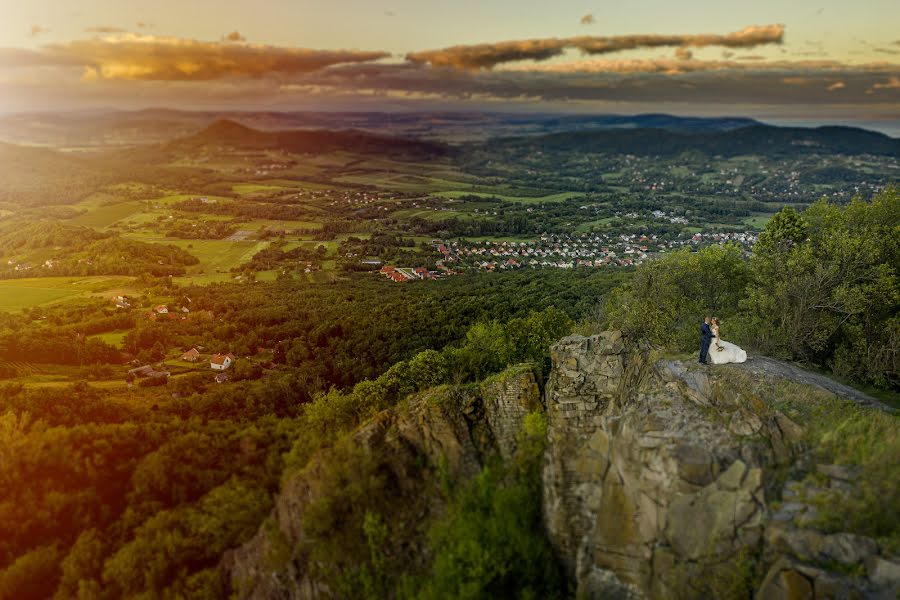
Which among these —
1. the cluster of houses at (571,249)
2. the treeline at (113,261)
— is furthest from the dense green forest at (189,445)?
the cluster of houses at (571,249)

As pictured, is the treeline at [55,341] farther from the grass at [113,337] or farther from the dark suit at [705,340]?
the dark suit at [705,340]

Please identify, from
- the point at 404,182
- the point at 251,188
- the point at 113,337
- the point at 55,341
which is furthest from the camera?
the point at 404,182

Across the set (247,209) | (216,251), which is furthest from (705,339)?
(247,209)

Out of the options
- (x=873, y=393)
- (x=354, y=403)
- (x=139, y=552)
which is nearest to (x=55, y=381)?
(x=139, y=552)

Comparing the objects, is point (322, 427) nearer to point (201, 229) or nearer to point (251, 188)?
point (201, 229)

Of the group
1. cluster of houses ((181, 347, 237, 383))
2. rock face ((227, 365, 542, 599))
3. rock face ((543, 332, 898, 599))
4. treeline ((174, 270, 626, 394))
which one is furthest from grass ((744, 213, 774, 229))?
rock face ((543, 332, 898, 599))

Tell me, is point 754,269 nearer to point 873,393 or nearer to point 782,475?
point 873,393

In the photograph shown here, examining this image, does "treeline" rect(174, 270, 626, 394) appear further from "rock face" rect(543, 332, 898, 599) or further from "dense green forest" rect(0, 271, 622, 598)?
"rock face" rect(543, 332, 898, 599)
